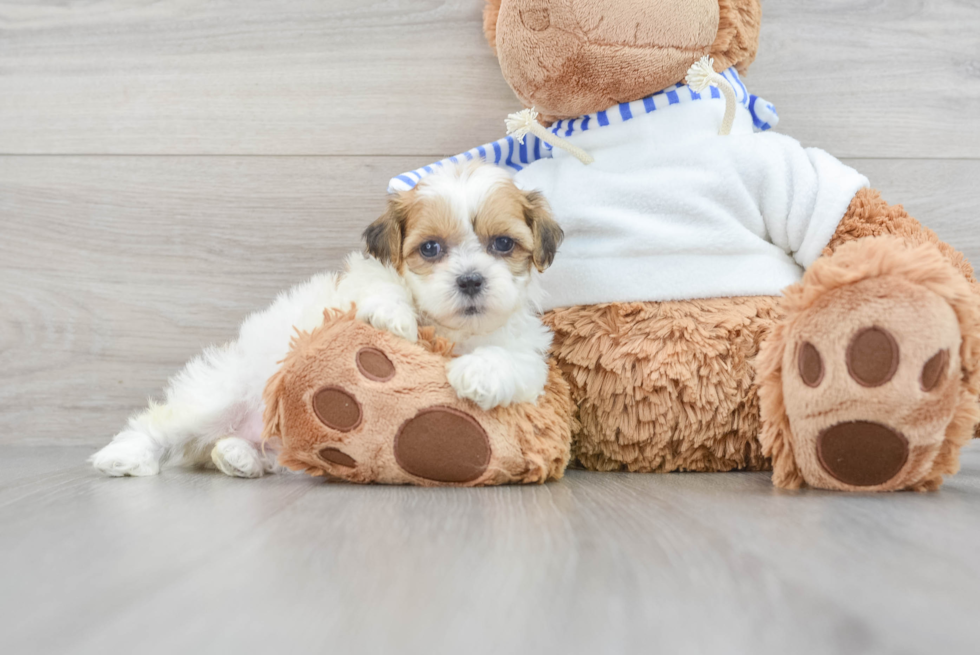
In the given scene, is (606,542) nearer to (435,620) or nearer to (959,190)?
(435,620)

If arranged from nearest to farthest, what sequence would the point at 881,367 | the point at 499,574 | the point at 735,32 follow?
the point at 499,574 → the point at 881,367 → the point at 735,32

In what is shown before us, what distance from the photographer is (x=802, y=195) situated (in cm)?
126

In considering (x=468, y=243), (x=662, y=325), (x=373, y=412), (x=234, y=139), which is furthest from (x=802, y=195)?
(x=234, y=139)

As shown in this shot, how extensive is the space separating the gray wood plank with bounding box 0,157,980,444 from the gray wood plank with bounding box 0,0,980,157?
0.06 meters

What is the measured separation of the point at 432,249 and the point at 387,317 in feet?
0.49

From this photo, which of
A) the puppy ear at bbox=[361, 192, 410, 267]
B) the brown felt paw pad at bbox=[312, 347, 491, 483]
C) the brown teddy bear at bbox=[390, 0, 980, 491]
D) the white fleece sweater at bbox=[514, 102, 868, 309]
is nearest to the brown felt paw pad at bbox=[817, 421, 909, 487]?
the brown teddy bear at bbox=[390, 0, 980, 491]

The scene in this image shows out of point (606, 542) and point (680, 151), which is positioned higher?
point (680, 151)

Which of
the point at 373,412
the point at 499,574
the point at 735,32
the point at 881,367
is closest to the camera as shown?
the point at 499,574

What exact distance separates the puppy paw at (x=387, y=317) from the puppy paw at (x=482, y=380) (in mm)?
91

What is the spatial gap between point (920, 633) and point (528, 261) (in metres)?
0.85

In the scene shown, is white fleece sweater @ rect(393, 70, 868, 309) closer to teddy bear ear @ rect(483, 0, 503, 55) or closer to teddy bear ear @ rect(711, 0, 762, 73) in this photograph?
teddy bear ear @ rect(711, 0, 762, 73)

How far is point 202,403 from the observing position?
138 cm

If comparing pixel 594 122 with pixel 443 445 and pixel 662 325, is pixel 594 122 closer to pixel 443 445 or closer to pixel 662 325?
pixel 662 325

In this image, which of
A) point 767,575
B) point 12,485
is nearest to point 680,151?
point 767,575
